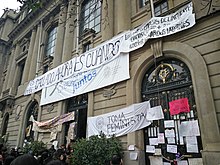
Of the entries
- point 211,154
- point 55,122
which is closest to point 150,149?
point 211,154

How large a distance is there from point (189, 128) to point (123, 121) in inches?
99.0

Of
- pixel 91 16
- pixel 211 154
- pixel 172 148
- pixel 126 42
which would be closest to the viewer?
pixel 211 154

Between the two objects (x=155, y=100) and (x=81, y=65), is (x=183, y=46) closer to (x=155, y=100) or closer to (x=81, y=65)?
(x=155, y=100)

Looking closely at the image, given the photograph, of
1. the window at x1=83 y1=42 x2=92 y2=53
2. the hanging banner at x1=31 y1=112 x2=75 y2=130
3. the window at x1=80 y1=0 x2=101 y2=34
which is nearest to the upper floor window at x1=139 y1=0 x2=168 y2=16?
the window at x1=80 y1=0 x2=101 y2=34

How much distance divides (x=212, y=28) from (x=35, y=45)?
51.5ft

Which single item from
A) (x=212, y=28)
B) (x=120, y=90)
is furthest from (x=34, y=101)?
(x=212, y=28)

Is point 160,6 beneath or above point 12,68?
beneath

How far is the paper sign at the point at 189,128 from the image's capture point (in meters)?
5.60

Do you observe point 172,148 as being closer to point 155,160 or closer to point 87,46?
point 155,160

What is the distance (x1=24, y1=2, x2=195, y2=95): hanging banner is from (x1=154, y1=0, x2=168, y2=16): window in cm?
137

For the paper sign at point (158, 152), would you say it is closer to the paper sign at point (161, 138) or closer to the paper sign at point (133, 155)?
the paper sign at point (161, 138)

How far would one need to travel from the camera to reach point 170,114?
6.38 metres

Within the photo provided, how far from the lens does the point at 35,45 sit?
17250mm

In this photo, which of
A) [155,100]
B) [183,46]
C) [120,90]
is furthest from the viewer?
[120,90]
